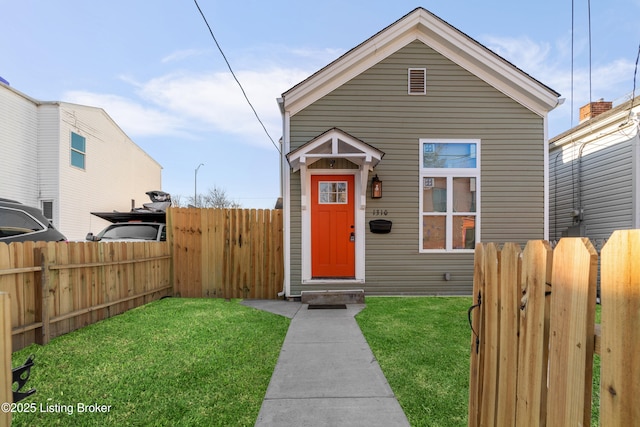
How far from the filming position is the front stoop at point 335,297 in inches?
242

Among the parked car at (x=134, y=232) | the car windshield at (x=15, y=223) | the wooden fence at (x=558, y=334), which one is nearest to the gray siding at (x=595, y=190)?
the wooden fence at (x=558, y=334)

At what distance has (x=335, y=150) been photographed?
5.97 m

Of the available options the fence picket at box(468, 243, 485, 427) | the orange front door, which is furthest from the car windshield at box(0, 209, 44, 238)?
the fence picket at box(468, 243, 485, 427)

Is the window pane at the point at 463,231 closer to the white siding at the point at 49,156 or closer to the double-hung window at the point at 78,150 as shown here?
the white siding at the point at 49,156

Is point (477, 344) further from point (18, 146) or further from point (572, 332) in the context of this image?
point (18, 146)

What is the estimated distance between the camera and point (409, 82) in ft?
22.0

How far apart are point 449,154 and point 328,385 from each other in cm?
561

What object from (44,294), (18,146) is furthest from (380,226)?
(18,146)

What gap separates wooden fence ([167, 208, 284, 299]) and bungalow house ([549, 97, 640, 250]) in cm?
696

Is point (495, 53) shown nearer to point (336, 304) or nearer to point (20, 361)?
point (336, 304)

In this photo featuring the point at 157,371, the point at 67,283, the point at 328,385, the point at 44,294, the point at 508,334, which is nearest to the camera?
the point at 508,334

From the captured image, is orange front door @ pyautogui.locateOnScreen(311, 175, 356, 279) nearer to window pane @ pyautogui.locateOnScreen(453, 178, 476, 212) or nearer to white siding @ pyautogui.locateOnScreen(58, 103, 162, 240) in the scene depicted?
window pane @ pyautogui.locateOnScreen(453, 178, 476, 212)

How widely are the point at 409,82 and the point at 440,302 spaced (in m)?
4.79

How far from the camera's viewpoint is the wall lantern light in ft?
21.3
